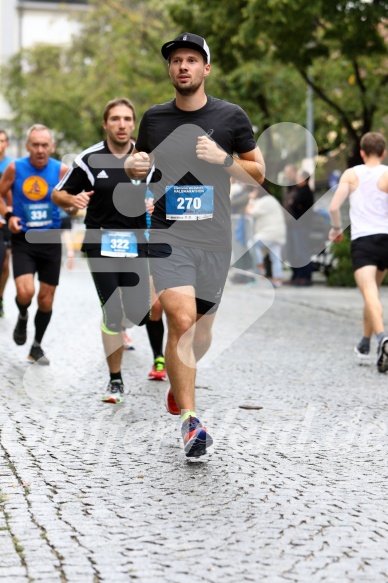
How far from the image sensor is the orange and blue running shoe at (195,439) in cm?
574

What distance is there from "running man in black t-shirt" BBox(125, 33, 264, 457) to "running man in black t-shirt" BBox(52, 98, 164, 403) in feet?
5.67

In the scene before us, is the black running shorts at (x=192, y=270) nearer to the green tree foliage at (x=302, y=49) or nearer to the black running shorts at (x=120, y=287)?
the black running shorts at (x=120, y=287)

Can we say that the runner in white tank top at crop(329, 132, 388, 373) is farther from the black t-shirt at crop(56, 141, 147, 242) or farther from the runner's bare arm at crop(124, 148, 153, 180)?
the runner's bare arm at crop(124, 148, 153, 180)

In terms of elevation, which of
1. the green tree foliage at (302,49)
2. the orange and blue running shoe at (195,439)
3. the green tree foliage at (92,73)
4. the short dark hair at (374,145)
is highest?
the green tree foliage at (92,73)

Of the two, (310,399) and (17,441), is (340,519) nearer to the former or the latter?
(17,441)

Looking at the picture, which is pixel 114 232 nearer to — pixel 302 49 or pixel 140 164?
pixel 140 164

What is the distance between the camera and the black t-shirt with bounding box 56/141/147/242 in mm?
Answer: 8094

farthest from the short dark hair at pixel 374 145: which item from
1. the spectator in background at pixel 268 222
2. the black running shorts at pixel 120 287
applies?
the spectator in background at pixel 268 222

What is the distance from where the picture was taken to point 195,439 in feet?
18.8

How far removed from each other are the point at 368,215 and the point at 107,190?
3014 mm

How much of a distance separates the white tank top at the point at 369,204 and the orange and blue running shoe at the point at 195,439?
192 inches

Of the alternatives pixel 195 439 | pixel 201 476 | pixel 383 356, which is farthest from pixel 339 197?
pixel 201 476

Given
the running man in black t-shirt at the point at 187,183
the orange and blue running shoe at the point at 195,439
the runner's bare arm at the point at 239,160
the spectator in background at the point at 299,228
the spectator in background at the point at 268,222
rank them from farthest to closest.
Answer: the spectator in background at the point at 299,228
the spectator in background at the point at 268,222
the running man in black t-shirt at the point at 187,183
the runner's bare arm at the point at 239,160
the orange and blue running shoe at the point at 195,439

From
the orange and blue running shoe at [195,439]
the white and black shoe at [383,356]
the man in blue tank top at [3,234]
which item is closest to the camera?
the orange and blue running shoe at [195,439]
